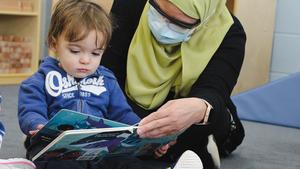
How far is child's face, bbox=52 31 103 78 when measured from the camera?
1.12 m

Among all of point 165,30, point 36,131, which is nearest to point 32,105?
point 36,131

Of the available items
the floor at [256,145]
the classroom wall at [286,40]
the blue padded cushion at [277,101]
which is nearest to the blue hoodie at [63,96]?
the floor at [256,145]

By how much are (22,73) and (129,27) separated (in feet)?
5.37

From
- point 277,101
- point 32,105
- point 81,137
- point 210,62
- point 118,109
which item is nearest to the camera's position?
point 81,137

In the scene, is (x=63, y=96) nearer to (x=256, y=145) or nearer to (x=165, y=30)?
(x=165, y=30)

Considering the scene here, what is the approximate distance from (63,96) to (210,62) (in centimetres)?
45

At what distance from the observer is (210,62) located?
141cm

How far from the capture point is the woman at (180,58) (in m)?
1.30

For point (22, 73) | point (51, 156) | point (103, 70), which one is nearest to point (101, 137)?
point (51, 156)

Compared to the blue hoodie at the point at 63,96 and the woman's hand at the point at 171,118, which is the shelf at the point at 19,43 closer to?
the blue hoodie at the point at 63,96

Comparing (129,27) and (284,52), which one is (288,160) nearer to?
(129,27)

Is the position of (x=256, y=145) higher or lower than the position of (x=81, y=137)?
lower

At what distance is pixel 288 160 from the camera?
169cm

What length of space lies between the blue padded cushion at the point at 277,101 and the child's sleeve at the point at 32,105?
4.98 ft
